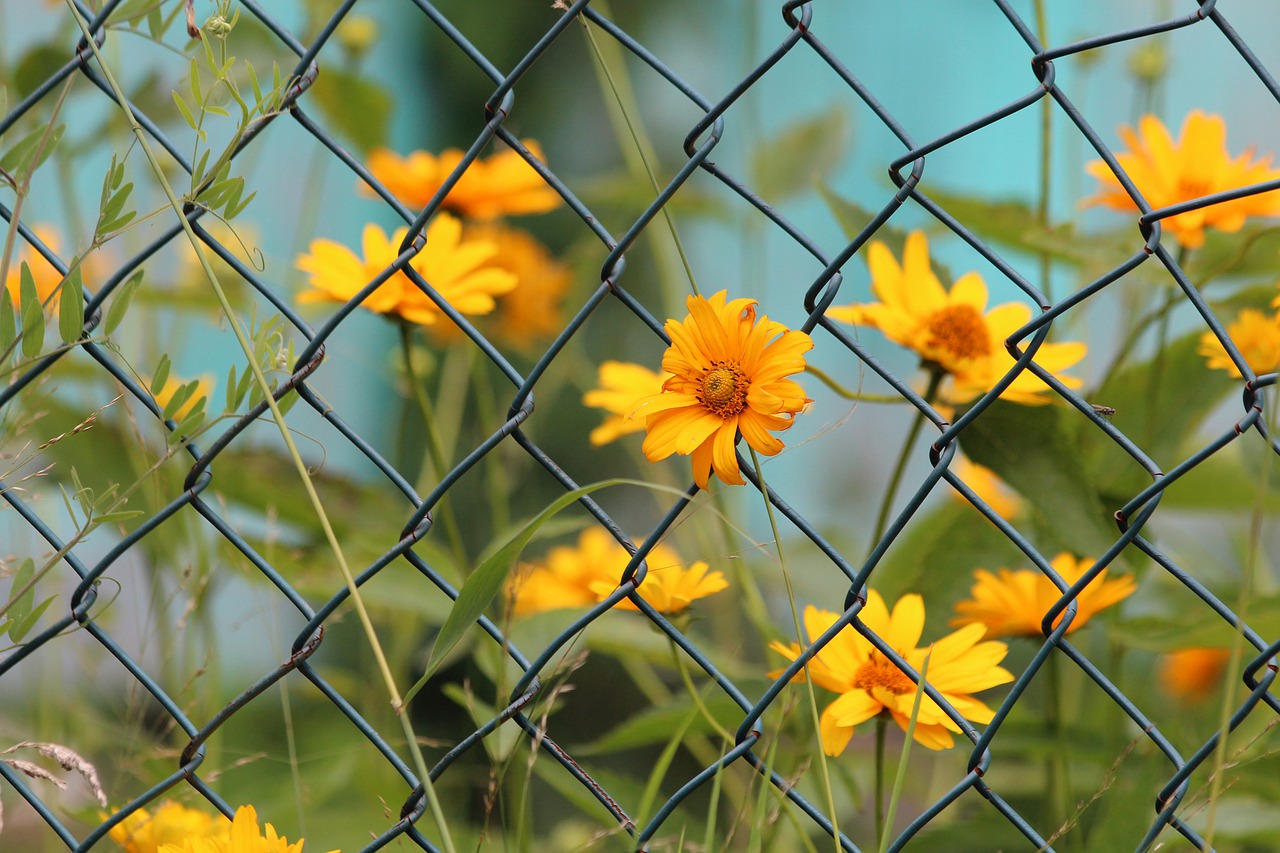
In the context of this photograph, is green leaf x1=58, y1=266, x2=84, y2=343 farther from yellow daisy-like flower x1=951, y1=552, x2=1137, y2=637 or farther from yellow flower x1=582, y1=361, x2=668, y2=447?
yellow daisy-like flower x1=951, y1=552, x2=1137, y2=637

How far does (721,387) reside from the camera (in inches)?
17.6

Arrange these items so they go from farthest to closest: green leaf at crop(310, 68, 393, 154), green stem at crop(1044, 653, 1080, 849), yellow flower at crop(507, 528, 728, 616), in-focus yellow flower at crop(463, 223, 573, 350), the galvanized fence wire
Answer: in-focus yellow flower at crop(463, 223, 573, 350), green leaf at crop(310, 68, 393, 154), yellow flower at crop(507, 528, 728, 616), green stem at crop(1044, 653, 1080, 849), the galvanized fence wire

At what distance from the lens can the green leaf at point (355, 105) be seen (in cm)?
96

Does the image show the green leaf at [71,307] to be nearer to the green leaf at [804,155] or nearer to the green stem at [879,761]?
the green stem at [879,761]

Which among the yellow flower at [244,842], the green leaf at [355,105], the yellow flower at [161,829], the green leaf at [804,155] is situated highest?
the green leaf at [804,155]

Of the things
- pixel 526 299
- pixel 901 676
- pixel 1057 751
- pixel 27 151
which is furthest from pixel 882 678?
pixel 526 299

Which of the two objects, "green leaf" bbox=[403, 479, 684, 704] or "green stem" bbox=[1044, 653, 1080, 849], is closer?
"green leaf" bbox=[403, 479, 684, 704]

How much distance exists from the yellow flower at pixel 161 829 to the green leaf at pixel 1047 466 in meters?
0.46

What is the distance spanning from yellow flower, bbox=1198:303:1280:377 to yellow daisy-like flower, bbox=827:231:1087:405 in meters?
0.08

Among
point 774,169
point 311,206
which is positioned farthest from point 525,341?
point 774,169

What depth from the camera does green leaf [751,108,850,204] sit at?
44.8 inches

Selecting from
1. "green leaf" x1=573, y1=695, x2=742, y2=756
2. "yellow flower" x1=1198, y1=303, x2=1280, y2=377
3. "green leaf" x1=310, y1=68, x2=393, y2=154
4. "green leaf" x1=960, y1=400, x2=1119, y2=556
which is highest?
"green leaf" x1=310, y1=68, x2=393, y2=154

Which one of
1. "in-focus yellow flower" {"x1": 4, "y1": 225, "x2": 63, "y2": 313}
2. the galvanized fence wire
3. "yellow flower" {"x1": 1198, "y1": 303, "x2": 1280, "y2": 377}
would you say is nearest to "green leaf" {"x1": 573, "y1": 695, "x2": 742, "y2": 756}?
the galvanized fence wire

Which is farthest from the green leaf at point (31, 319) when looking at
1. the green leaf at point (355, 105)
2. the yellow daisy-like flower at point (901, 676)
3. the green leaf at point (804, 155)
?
the green leaf at point (804, 155)
